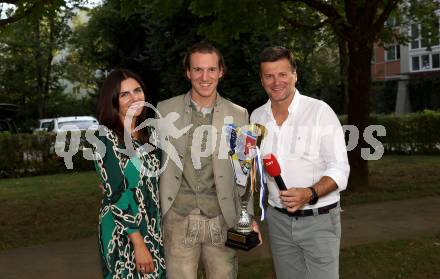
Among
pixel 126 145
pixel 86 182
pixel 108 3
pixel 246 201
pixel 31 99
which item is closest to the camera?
pixel 126 145

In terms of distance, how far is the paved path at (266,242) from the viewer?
6.60m

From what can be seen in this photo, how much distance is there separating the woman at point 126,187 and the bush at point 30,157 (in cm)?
1513

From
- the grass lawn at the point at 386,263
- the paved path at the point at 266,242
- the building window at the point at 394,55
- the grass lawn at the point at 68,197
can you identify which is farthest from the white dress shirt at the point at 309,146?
the building window at the point at 394,55

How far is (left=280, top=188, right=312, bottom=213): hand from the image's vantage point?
3.28 metres

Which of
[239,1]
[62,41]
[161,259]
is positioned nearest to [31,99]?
[62,41]

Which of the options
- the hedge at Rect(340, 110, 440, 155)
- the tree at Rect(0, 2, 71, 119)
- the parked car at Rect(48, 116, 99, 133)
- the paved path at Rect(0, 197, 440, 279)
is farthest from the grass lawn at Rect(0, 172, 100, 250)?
the tree at Rect(0, 2, 71, 119)

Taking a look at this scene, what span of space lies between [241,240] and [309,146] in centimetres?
77

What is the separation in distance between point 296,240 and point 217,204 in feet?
2.04

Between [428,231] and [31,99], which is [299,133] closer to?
[428,231]

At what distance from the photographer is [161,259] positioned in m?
3.74

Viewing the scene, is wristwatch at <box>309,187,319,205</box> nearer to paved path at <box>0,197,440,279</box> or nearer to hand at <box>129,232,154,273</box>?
hand at <box>129,232,154,273</box>

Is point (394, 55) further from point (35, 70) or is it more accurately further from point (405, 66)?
point (35, 70)

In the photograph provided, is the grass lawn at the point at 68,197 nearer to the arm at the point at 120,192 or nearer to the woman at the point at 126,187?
the woman at the point at 126,187

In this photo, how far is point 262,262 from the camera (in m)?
6.72
